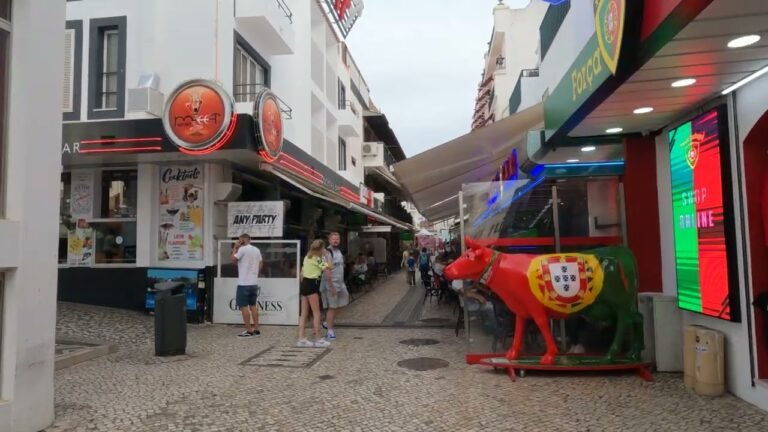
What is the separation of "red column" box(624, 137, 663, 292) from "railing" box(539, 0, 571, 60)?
133 inches

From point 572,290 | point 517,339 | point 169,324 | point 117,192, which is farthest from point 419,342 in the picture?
point 117,192

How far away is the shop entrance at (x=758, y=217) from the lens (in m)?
5.01

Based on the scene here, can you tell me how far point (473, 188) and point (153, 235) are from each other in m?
6.87

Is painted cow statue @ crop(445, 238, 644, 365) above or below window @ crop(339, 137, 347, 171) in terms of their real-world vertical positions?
below

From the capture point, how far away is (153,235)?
10.9m

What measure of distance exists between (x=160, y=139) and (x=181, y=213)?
1.71 meters

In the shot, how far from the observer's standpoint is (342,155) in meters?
24.0

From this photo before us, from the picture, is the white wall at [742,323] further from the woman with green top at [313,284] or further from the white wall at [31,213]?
Answer: the white wall at [31,213]

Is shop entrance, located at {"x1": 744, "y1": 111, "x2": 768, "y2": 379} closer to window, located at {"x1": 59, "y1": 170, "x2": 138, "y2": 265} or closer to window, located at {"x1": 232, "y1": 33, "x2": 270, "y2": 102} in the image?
window, located at {"x1": 232, "y1": 33, "x2": 270, "y2": 102}

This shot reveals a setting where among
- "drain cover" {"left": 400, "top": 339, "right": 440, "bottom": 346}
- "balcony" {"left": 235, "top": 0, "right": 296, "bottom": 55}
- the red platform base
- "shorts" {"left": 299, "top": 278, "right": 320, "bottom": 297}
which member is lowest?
"drain cover" {"left": 400, "top": 339, "right": 440, "bottom": 346}

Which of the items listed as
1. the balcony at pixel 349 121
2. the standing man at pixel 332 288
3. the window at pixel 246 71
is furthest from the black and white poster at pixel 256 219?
the balcony at pixel 349 121

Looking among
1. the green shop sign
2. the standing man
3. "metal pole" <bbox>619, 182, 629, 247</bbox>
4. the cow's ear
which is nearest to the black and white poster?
the standing man

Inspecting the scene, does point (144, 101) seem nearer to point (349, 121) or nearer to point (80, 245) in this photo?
point (80, 245)

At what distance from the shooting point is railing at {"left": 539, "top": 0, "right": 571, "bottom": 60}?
381 inches
